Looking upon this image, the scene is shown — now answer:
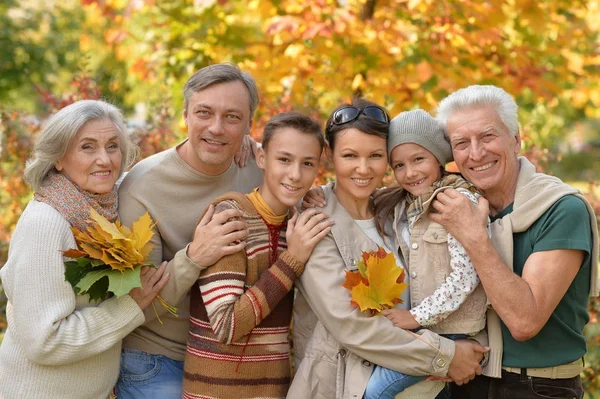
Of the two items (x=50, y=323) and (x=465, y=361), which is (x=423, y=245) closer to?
(x=465, y=361)

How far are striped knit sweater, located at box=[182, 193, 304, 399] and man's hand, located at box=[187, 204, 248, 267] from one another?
4 cm

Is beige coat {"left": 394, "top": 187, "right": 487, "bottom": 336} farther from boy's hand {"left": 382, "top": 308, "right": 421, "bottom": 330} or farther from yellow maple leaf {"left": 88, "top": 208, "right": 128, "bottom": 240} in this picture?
yellow maple leaf {"left": 88, "top": 208, "right": 128, "bottom": 240}

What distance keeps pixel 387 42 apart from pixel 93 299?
3.38 m

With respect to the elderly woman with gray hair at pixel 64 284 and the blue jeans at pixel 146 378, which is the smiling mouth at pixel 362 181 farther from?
the blue jeans at pixel 146 378

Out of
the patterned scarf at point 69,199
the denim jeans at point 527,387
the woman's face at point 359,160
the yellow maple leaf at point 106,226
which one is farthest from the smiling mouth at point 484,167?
the patterned scarf at point 69,199

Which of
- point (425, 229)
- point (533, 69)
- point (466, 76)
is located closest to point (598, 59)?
point (533, 69)

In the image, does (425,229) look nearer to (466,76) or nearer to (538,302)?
(538,302)

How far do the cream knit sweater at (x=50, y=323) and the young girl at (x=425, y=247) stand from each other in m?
1.21

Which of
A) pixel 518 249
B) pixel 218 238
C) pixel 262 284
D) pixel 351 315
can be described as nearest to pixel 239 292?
pixel 262 284

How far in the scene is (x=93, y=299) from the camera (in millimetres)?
2971

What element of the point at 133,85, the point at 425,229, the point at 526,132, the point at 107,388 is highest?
the point at 133,85

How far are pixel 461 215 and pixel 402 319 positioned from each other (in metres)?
0.54

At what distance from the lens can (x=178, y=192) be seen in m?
3.48

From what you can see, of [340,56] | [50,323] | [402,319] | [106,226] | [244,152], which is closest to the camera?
[50,323]
